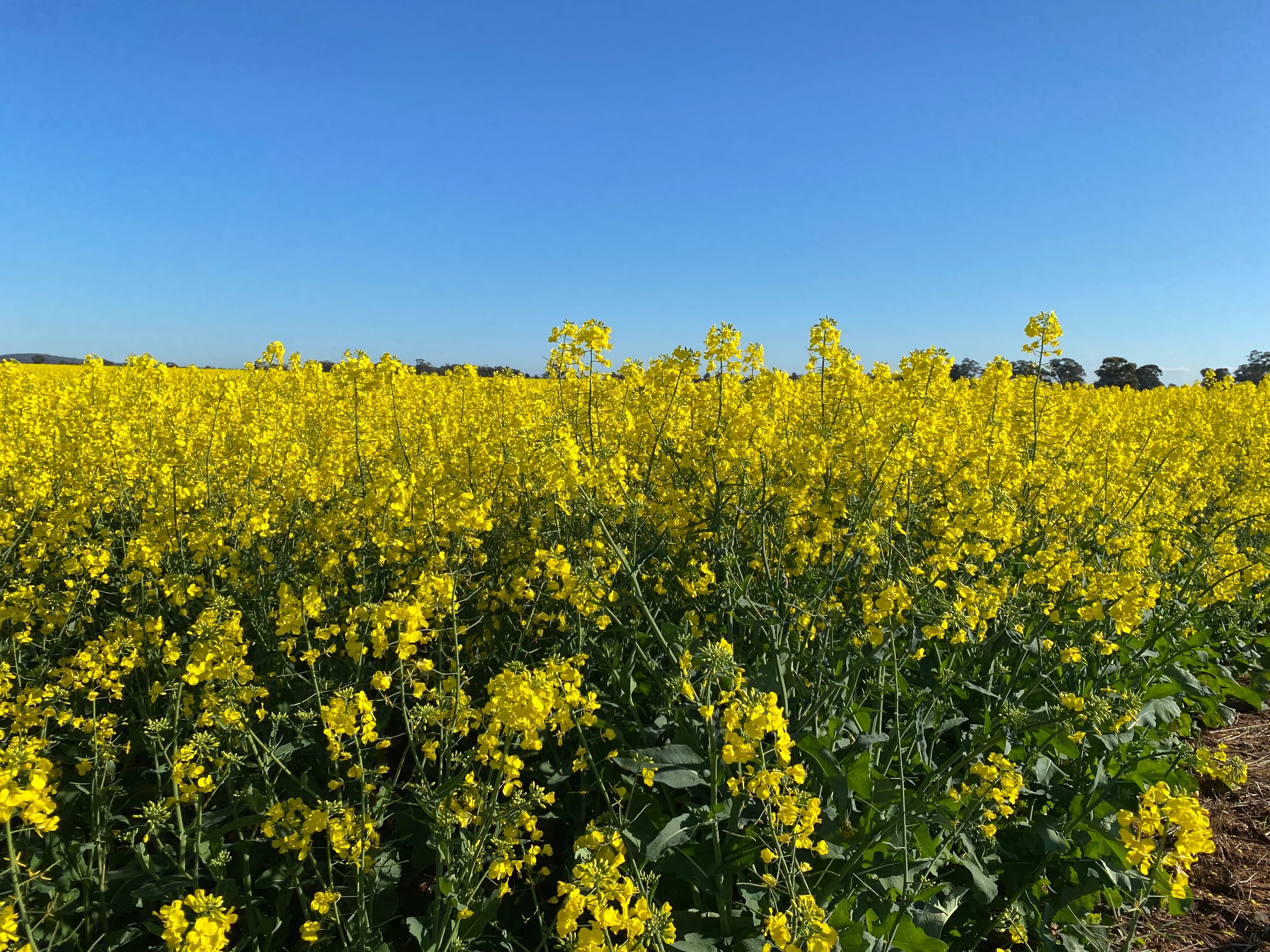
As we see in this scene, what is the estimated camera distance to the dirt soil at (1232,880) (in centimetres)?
269

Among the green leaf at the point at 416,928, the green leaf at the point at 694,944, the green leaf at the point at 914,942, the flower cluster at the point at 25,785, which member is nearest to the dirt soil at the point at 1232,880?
the green leaf at the point at 914,942

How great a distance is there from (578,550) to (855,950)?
1.86 metres

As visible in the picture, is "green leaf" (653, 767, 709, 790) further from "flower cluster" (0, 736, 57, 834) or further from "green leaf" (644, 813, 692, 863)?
"flower cluster" (0, 736, 57, 834)

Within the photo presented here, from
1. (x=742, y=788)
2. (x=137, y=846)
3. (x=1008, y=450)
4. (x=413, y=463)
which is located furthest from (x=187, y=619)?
(x=1008, y=450)

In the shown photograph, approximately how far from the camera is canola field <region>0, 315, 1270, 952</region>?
2.06m

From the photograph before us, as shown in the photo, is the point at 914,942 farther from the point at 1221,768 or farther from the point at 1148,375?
the point at 1148,375

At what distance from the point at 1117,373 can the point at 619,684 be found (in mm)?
38001

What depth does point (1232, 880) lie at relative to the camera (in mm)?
3016

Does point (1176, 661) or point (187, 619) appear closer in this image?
point (187, 619)

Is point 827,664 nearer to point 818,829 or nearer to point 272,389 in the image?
point 818,829

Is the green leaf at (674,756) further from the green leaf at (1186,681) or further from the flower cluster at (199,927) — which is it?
the green leaf at (1186,681)

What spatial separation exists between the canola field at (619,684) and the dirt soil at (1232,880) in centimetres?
17

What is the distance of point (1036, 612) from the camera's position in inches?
130

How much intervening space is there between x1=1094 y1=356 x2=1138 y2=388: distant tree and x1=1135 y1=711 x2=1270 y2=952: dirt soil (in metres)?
32.6
